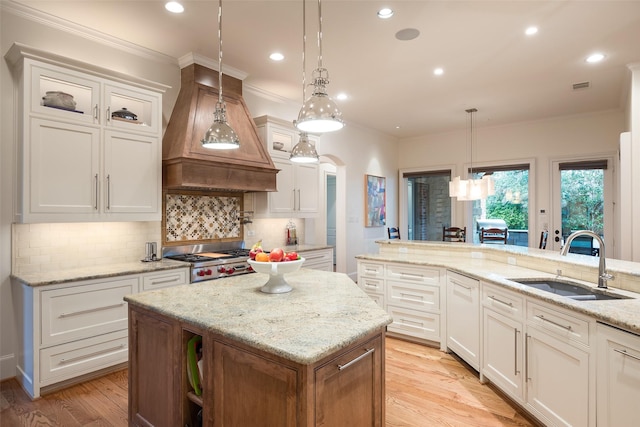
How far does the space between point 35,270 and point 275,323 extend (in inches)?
102

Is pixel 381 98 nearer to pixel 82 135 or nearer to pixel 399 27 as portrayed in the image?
pixel 399 27

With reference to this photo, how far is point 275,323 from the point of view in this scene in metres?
1.60

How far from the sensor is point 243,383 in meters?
1.51

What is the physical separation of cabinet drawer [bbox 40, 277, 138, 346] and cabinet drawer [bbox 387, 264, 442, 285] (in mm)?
2501

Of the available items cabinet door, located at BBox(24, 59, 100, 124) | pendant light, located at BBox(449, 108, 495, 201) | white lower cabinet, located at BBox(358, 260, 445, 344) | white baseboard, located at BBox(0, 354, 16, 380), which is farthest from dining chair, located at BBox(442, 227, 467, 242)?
white baseboard, located at BBox(0, 354, 16, 380)

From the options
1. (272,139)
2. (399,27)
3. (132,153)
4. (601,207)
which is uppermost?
(399,27)

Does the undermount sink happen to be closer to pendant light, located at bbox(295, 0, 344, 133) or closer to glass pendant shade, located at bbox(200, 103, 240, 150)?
pendant light, located at bbox(295, 0, 344, 133)

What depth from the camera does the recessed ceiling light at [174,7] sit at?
2.85 metres

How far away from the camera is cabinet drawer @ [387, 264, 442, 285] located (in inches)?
140

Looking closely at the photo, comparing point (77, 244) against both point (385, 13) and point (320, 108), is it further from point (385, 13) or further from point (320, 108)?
point (385, 13)

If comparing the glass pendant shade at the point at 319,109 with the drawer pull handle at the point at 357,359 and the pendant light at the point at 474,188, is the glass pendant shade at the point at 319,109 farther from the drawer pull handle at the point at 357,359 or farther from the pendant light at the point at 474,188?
the pendant light at the point at 474,188


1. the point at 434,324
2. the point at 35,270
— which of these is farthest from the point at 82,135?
the point at 434,324

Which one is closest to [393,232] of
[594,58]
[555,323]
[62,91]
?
[594,58]

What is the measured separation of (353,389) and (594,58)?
14.5 ft
